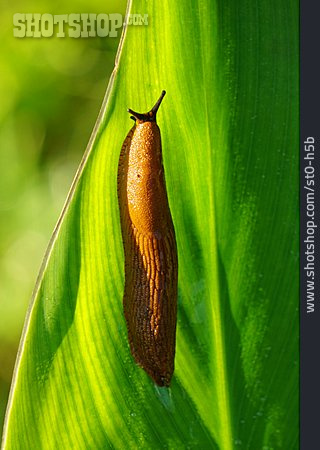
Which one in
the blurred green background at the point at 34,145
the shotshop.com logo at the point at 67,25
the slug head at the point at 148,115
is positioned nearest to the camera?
the slug head at the point at 148,115

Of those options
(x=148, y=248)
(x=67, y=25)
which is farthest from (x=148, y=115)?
(x=67, y=25)

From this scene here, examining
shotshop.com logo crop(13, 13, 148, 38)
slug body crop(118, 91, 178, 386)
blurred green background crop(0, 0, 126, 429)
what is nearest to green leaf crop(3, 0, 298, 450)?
slug body crop(118, 91, 178, 386)

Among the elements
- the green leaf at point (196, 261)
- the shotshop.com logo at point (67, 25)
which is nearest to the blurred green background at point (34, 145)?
the shotshop.com logo at point (67, 25)

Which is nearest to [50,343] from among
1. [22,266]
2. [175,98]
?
[175,98]

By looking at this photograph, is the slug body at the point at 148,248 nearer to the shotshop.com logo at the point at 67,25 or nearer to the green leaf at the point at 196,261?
the green leaf at the point at 196,261

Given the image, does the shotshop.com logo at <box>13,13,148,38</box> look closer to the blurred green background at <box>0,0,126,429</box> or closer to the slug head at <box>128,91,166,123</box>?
the blurred green background at <box>0,0,126,429</box>

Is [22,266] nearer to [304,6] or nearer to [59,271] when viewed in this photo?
[59,271]

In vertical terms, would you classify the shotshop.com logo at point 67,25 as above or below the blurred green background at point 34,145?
above

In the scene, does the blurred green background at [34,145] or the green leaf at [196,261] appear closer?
the green leaf at [196,261]
